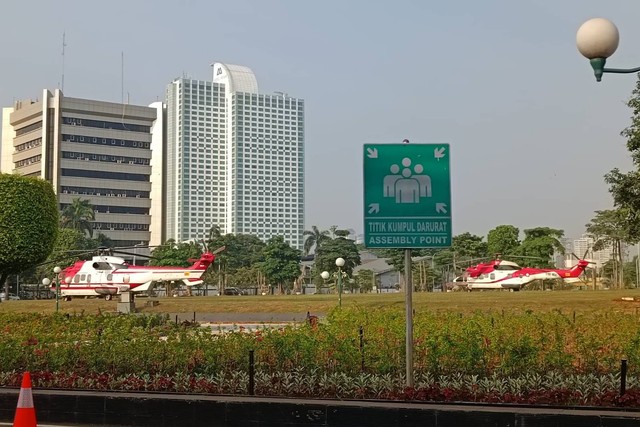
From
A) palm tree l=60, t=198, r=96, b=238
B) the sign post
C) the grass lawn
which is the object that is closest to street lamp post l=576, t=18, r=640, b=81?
the sign post

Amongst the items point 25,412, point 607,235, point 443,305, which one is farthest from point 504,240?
point 25,412

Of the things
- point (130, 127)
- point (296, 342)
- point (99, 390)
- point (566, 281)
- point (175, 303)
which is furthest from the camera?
point (130, 127)

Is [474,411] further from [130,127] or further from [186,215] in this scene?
[186,215]

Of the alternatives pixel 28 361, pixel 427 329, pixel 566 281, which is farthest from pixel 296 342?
pixel 566 281

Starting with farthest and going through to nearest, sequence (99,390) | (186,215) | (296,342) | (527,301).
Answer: (186,215)
(527,301)
(296,342)
(99,390)

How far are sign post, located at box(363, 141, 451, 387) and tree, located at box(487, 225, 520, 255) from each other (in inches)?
3232

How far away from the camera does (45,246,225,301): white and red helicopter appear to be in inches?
2044

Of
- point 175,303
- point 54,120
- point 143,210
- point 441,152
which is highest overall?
point 54,120

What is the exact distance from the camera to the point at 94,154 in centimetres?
13650

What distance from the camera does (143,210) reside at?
144m

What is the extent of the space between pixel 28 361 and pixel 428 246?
793cm

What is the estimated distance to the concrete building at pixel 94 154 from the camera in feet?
437

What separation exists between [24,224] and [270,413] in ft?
84.9

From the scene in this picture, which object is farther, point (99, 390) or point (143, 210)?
point (143, 210)
